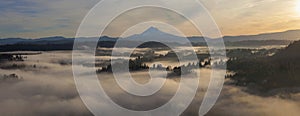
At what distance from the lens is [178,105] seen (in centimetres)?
3578

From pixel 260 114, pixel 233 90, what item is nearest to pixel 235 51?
pixel 233 90

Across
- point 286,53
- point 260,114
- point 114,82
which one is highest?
point 286,53

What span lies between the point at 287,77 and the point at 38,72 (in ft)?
106

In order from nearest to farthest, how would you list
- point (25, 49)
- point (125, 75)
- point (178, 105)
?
point (178, 105), point (125, 75), point (25, 49)

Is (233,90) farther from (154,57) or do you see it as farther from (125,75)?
(125,75)

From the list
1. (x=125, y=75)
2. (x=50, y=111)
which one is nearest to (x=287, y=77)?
(x=125, y=75)

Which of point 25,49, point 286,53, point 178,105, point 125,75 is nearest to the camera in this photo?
point 178,105

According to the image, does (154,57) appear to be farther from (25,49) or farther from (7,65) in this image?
(7,65)

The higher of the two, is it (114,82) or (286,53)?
(286,53)

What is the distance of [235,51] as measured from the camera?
43.1m

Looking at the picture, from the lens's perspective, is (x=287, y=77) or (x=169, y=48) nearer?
(x=169, y=48)

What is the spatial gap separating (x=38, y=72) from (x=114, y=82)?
12341 mm

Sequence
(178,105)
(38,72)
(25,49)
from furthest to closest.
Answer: (38,72) < (25,49) < (178,105)

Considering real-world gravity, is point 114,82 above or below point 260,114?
above
